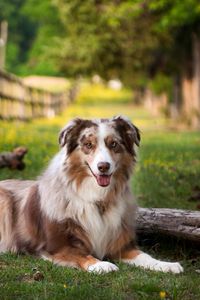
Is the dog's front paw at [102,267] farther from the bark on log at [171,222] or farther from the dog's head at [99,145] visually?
the bark on log at [171,222]

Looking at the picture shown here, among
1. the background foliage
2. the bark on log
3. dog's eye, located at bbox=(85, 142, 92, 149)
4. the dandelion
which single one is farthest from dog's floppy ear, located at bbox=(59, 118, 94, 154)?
the background foliage

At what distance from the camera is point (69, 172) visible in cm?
654

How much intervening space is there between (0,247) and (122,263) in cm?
135

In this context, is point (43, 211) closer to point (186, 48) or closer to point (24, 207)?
point (24, 207)

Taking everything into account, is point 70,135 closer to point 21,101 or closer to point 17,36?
point 21,101

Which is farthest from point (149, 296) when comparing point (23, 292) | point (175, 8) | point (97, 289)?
point (175, 8)

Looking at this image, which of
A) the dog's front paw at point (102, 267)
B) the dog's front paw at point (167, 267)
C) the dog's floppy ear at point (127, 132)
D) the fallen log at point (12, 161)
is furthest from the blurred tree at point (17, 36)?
the dog's front paw at point (102, 267)

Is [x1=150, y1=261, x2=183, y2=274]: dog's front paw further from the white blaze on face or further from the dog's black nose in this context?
the dog's black nose

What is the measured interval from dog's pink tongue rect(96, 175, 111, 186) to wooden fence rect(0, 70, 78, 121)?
16112 millimetres

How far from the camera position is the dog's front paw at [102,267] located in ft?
19.7

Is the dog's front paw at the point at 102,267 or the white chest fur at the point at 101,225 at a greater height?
the white chest fur at the point at 101,225

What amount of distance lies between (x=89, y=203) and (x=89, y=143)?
618 millimetres

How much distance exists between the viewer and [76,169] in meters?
6.51

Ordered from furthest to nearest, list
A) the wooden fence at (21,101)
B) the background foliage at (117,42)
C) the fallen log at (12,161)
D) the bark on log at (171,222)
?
the background foliage at (117,42), the wooden fence at (21,101), the fallen log at (12,161), the bark on log at (171,222)
